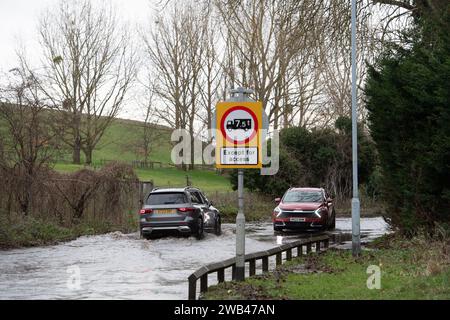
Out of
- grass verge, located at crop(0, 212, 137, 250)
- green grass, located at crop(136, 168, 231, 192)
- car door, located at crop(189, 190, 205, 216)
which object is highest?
green grass, located at crop(136, 168, 231, 192)

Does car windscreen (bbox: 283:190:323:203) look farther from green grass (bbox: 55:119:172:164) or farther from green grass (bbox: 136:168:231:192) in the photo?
green grass (bbox: 55:119:172:164)

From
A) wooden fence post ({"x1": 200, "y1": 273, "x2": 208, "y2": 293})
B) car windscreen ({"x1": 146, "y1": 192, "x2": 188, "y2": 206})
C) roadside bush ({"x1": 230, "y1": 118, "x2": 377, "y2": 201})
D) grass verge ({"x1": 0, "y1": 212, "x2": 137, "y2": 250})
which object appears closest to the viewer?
wooden fence post ({"x1": 200, "y1": 273, "x2": 208, "y2": 293})

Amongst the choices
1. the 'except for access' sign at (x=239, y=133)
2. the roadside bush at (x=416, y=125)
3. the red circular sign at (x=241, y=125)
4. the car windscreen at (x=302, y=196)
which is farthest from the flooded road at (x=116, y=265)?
the roadside bush at (x=416, y=125)

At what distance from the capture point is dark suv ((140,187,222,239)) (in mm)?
24266

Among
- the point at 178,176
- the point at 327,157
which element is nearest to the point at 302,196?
the point at 327,157

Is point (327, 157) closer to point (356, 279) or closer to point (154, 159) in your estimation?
point (356, 279)

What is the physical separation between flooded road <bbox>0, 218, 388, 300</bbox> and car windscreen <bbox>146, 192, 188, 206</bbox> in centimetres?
120

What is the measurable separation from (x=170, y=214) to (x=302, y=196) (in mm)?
7195

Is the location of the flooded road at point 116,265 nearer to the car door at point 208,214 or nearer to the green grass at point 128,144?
the car door at point 208,214

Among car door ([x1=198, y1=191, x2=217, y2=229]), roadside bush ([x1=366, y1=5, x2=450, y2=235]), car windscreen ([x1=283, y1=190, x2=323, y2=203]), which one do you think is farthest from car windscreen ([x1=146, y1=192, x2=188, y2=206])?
roadside bush ([x1=366, y1=5, x2=450, y2=235])

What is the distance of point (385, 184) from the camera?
68.0 ft

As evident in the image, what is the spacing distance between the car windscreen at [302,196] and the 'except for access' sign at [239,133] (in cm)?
1596
